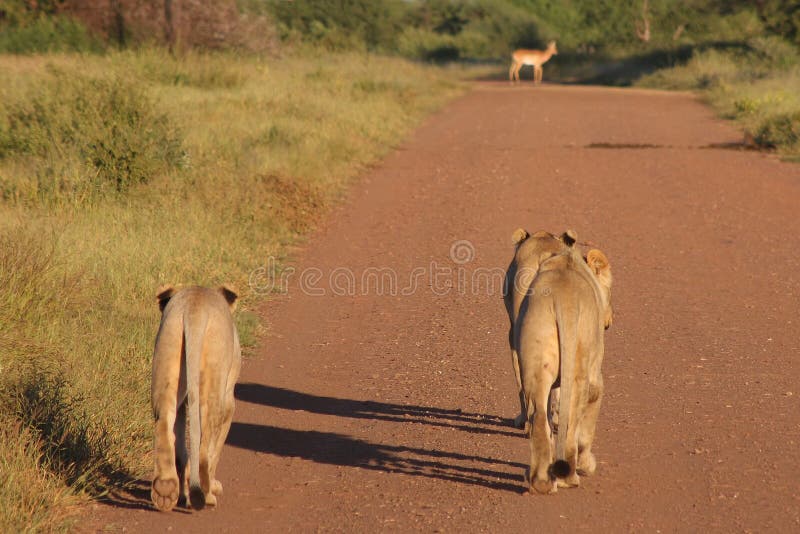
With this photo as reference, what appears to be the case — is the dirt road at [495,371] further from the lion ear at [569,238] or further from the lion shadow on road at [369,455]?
the lion ear at [569,238]

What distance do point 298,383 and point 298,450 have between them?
4.35 feet

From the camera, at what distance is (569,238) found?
560 centimetres

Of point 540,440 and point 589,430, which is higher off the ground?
point 540,440

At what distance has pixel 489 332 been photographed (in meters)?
8.57

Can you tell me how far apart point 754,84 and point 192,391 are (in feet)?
92.1


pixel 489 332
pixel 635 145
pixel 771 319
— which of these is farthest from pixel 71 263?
pixel 635 145

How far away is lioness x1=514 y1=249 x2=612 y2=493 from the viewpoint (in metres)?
4.84

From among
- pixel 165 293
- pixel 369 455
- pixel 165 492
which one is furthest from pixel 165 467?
pixel 369 455

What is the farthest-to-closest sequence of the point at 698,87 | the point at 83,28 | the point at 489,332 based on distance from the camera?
the point at 698,87, the point at 83,28, the point at 489,332

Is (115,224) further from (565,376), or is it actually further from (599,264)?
(565,376)

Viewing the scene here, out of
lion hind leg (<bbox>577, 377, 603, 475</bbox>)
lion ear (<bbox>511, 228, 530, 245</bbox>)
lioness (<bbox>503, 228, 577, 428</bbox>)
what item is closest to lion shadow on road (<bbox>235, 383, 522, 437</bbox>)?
lioness (<bbox>503, 228, 577, 428</bbox>)

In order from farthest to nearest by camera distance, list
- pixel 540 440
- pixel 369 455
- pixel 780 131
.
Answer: pixel 780 131 < pixel 369 455 < pixel 540 440

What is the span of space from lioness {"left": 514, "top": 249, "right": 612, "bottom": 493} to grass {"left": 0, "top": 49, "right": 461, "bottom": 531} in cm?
199

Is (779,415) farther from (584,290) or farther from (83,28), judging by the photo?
(83,28)
